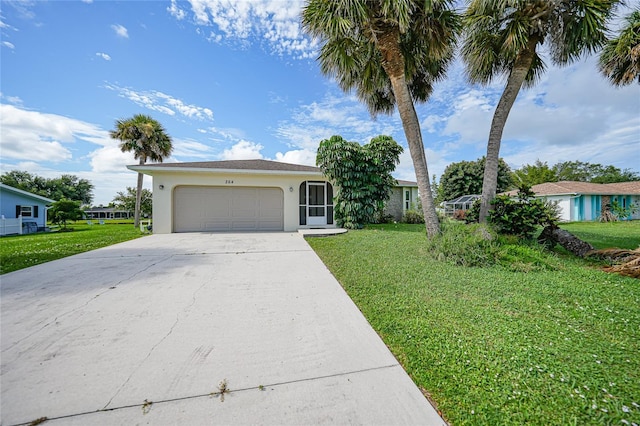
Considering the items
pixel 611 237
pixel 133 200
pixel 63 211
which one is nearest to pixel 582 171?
pixel 611 237

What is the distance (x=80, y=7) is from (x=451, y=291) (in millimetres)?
11467

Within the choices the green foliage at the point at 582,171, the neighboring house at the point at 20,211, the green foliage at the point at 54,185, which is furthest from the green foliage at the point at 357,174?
the green foliage at the point at 54,185

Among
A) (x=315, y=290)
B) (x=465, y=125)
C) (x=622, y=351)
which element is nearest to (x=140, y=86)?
(x=315, y=290)

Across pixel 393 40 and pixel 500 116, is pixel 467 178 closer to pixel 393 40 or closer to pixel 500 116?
pixel 500 116

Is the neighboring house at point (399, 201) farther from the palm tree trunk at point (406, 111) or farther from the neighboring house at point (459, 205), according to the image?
the neighboring house at point (459, 205)

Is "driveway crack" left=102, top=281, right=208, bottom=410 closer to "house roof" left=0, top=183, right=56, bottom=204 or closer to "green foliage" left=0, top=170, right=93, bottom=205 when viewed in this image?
"house roof" left=0, top=183, right=56, bottom=204

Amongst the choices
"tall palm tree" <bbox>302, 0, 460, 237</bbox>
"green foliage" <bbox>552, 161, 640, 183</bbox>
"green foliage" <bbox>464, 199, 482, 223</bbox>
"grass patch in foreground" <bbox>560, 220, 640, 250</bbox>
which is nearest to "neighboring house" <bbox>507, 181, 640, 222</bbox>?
"grass patch in foreground" <bbox>560, 220, 640, 250</bbox>

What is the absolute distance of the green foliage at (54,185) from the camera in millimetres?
37719

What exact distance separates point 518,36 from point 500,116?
1931 millimetres

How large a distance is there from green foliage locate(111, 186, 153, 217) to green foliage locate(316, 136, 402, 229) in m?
19.7

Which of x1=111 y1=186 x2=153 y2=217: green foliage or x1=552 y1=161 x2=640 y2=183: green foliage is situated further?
x1=552 y1=161 x2=640 y2=183: green foliage

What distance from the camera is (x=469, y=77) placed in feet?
25.4

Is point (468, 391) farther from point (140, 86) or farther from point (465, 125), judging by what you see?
point (465, 125)

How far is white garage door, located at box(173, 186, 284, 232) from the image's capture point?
36.9ft
